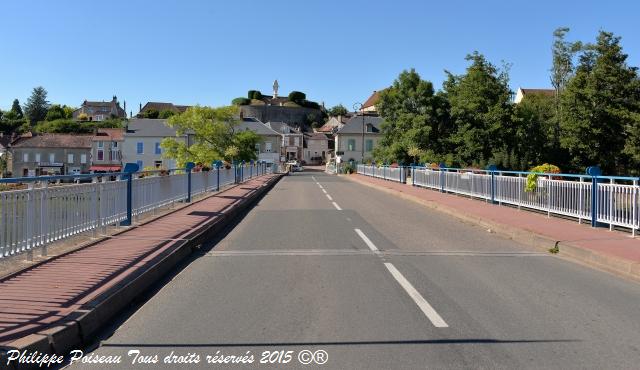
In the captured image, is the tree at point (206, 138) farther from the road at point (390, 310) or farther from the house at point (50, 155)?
the road at point (390, 310)

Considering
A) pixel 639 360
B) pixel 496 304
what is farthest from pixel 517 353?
pixel 496 304

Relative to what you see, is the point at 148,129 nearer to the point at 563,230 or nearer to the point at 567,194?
the point at 567,194

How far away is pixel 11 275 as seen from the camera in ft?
22.5

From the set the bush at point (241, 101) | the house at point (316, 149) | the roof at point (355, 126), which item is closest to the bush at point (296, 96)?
the bush at point (241, 101)

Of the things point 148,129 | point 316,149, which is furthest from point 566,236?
point 316,149

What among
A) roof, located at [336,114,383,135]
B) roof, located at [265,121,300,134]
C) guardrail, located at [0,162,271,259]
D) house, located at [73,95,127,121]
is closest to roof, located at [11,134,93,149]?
roof, located at [265,121,300,134]

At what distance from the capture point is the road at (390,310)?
190 inches

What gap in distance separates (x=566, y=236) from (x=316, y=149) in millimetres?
120891

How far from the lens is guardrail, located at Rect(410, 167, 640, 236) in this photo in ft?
37.8

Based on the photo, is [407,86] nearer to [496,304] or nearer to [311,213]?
[311,213]

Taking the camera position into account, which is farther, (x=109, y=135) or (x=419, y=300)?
(x=109, y=135)

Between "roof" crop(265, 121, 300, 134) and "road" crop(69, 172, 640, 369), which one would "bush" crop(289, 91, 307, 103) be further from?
"road" crop(69, 172, 640, 369)

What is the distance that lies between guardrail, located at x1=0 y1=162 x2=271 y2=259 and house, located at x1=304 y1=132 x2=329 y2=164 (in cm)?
11495

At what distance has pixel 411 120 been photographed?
49.5 metres
